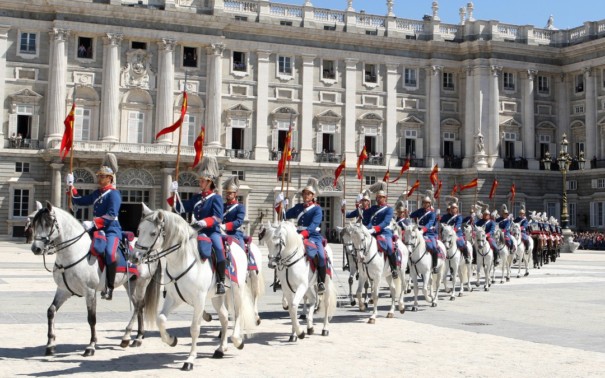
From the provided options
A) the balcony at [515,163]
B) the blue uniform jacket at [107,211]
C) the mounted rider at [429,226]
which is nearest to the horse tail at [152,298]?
the blue uniform jacket at [107,211]

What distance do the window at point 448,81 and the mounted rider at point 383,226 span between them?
40553 millimetres

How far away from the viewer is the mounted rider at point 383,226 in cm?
1401

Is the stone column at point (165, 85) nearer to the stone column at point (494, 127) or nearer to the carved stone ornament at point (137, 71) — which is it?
the carved stone ornament at point (137, 71)

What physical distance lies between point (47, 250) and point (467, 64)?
155 feet

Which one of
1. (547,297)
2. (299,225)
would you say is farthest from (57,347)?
(547,297)

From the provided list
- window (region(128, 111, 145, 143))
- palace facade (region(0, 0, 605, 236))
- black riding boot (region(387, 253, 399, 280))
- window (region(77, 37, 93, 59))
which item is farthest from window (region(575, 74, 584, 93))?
black riding boot (region(387, 253, 399, 280))

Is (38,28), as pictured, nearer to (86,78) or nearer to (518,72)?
(86,78)

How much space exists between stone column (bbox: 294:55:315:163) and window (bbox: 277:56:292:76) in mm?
968

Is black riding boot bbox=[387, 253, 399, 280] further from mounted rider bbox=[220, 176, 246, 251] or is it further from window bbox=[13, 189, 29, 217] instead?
window bbox=[13, 189, 29, 217]

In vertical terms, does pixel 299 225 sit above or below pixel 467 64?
below

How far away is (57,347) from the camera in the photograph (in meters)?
9.80

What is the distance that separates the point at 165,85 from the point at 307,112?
9935 mm

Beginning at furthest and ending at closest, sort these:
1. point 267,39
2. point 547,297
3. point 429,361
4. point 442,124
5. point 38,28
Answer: point 442,124 < point 267,39 < point 38,28 < point 547,297 < point 429,361

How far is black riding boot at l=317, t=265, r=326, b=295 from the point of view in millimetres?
11938
